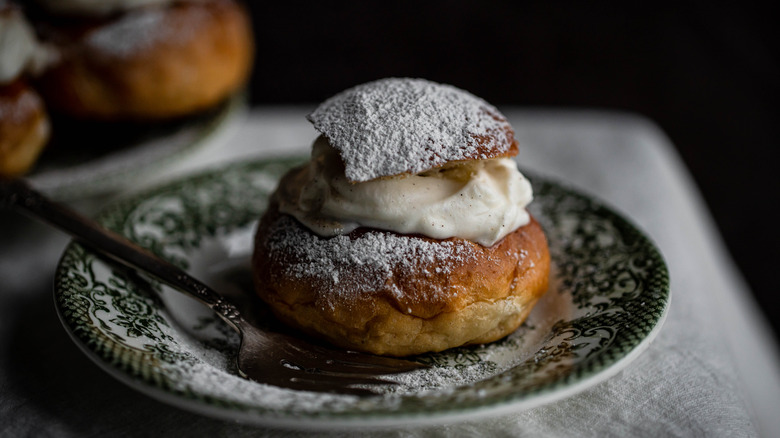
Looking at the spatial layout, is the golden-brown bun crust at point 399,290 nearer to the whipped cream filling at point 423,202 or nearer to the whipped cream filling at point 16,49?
the whipped cream filling at point 423,202

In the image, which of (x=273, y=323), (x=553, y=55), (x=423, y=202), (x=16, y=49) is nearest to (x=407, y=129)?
(x=423, y=202)

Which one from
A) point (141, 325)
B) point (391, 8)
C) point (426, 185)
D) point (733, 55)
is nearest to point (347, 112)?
point (426, 185)

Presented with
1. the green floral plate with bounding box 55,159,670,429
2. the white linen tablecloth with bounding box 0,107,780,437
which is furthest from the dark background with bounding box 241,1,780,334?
the green floral plate with bounding box 55,159,670,429

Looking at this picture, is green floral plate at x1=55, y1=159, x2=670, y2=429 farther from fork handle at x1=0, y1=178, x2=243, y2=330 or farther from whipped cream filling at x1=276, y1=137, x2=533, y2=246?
whipped cream filling at x1=276, y1=137, x2=533, y2=246

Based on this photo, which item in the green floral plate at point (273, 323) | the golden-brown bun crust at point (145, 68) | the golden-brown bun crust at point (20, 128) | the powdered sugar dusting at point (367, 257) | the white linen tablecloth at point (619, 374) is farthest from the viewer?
the golden-brown bun crust at point (145, 68)

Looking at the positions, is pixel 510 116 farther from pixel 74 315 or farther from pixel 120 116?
pixel 74 315

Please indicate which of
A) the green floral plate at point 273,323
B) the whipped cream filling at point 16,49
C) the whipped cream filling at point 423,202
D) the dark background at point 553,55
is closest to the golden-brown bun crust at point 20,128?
the whipped cream filling at point 16,49
